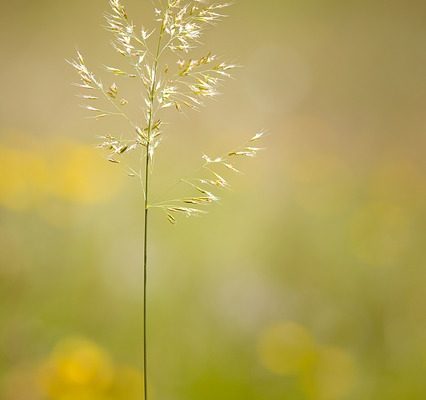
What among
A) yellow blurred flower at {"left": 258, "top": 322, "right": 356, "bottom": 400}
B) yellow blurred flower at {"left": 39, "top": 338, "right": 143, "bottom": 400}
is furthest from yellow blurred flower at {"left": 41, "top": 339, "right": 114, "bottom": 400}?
yellow blurred flower at {"left": 258, "top": 322, "right": 356, "bottom": 400}

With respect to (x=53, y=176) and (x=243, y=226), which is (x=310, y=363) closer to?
(x=243, y=226)

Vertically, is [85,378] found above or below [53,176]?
below

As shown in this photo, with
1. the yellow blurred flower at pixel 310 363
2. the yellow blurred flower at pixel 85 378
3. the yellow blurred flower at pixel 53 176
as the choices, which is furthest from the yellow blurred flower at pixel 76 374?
the yellow blurred flower at pixel 53 176

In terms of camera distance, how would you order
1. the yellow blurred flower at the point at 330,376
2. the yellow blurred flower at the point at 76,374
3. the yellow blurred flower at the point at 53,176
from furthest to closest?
the yellow blurred flower at the point at 53,176 < the yellow blurred flower at the point at 330,376 < the yellow blurred flower at the point at 76,374

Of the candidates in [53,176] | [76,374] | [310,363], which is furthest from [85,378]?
[53,176]

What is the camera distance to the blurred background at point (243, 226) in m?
1.50

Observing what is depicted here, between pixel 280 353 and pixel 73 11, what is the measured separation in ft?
6.68

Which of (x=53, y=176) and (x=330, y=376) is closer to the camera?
(x=330, y=376)

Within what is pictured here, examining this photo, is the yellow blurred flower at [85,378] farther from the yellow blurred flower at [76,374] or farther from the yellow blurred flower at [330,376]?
the yellow blurred flower at [330,376]

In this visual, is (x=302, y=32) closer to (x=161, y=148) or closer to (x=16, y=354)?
(x=161, y=148)

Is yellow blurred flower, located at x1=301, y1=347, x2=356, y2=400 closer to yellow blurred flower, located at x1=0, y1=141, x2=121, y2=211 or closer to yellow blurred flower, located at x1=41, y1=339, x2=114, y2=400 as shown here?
yellow blurred flower, located at x1=41, y1=339, x2=114, y2=400

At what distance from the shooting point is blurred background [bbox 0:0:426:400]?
59.1 inches

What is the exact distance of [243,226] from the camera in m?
2.17

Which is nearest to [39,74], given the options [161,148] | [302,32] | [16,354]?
[161,148]
